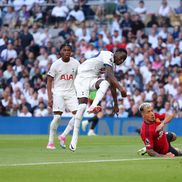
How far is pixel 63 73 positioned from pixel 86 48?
1469 cm

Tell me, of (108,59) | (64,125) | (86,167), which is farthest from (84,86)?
(64,125)

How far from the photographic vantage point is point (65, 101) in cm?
2077

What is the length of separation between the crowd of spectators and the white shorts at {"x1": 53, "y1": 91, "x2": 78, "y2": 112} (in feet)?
34.0

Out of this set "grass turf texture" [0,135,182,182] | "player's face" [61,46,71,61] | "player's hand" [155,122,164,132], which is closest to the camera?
"grass turf texture" [0,135,182,182]

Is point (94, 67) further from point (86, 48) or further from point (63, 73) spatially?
point (86, 48)

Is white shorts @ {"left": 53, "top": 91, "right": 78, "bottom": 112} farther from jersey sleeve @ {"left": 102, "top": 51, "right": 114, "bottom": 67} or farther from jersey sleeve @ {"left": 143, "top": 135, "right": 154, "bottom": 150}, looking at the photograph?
jersey sleeve @ {"left": 143, "top": 135, "right": 154, "bottom": 150}

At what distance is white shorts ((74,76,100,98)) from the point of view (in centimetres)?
1842

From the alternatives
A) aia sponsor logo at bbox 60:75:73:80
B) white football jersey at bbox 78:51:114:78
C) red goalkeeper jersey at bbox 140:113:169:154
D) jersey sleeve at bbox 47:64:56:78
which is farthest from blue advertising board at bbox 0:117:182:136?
red goalkeeper jersey at bbox 140:113:169:154

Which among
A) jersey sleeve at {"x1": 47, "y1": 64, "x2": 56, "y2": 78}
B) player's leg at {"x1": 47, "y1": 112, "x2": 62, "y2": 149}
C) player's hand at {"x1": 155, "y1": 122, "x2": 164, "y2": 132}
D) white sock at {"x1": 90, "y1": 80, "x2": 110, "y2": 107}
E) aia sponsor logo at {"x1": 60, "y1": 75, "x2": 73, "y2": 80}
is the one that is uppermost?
jersey sleeve at {"x1": 47, "y1": 64, "x2": 56, "y2": 78}

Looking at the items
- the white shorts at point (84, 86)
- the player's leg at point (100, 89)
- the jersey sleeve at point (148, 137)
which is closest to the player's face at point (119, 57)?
the player's leg at point (100, 89)

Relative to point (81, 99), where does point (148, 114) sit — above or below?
below

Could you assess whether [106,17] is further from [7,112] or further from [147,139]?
[147,139]

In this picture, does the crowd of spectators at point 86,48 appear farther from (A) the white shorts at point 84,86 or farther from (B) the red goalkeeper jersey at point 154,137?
(B) the red goalkeeper jersey at point 154,137

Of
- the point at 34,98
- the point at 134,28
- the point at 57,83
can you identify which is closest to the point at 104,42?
the point at 134,28
